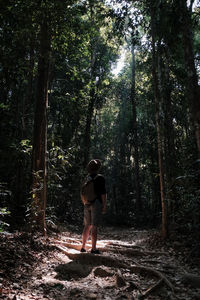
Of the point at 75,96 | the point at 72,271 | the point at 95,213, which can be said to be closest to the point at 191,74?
A: the point at 95,213

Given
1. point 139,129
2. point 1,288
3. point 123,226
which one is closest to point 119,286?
point 1,288

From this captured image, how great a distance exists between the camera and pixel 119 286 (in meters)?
3.76

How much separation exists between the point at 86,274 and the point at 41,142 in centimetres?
384

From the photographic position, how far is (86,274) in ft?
14.3

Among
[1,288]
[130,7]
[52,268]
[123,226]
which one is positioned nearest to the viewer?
[1,288]

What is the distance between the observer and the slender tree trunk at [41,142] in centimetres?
631

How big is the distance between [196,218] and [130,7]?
319 inches

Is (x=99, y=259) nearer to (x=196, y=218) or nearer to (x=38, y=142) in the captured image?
(x=196, y=218)

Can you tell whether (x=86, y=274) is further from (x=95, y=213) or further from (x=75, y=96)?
(x=75, y=96)

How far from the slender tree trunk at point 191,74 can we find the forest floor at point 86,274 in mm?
3544

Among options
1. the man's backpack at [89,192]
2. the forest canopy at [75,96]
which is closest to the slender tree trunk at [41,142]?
the forest canopy at [75,96]

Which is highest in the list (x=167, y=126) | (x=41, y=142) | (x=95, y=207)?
(x=167, y=126)

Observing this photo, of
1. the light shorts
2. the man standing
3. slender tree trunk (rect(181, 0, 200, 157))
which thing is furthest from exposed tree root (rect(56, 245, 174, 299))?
slender tree trunk (rect(181, 0, 200, 157))

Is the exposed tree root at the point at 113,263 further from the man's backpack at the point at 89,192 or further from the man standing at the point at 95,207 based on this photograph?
the man's backpack at the point at 89,192
